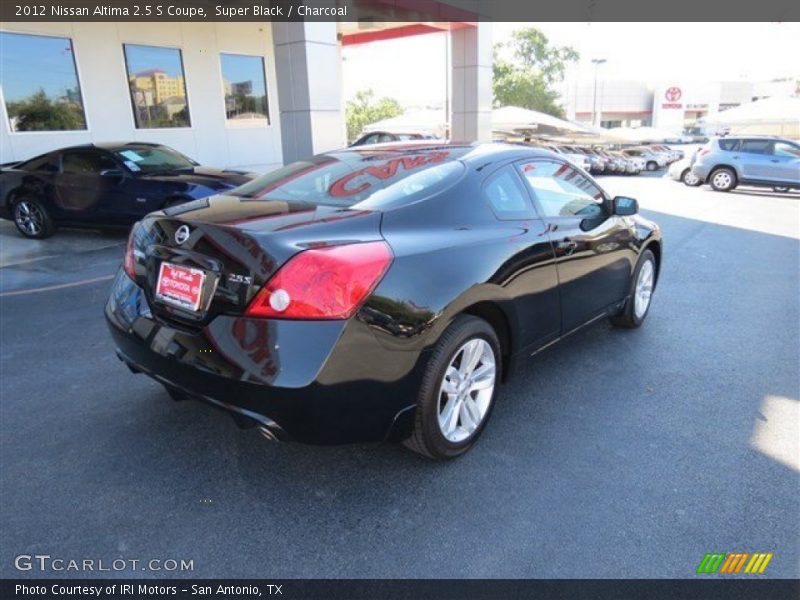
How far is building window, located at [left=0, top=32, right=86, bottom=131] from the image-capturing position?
34.7 ft

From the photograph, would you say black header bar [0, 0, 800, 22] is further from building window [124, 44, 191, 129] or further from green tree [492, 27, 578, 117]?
green tree [492, 27, 578, 117]

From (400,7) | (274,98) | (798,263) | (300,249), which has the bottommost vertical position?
(798,263)

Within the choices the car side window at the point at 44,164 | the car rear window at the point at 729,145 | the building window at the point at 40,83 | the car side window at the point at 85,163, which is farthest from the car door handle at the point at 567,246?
the car rear window at the point at 729,145

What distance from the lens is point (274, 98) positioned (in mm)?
15328

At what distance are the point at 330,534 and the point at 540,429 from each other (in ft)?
4.59

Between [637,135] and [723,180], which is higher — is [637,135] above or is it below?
above

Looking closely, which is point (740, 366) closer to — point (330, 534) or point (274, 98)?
point (330, 534)

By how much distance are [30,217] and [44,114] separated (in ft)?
11.6

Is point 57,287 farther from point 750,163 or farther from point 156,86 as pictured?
point 750,163

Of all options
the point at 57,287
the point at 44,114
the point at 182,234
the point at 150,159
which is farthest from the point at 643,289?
the point at 44,114

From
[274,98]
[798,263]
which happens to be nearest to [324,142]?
[274,98]

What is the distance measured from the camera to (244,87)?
14578 mm

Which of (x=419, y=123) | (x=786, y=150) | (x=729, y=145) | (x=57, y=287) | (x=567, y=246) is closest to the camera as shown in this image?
(x=567, y=246)

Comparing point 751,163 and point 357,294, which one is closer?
point 357,294
